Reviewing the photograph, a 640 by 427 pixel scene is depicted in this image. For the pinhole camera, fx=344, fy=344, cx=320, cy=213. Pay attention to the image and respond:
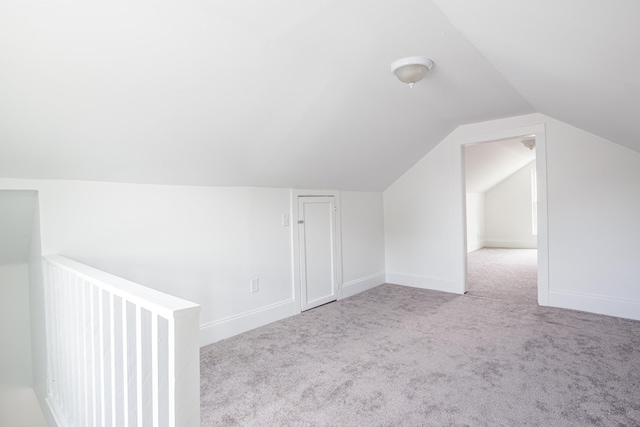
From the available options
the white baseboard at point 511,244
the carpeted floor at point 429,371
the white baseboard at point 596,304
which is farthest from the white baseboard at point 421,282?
the white baseboard at point 511,244

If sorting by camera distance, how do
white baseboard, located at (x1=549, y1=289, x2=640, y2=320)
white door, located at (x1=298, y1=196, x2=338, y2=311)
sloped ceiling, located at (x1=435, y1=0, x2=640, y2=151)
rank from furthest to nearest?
white door, located at (x1=298, y1=196, x2=338, y2=311) < white baseboard, located at (x1=549, y1=289, x2=640, y2=320) < sloped ceiling, located at (x1=435, y1=0, x2=640, y2=151)

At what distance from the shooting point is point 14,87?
5.01 ft

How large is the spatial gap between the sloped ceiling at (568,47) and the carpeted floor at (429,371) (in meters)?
1.61

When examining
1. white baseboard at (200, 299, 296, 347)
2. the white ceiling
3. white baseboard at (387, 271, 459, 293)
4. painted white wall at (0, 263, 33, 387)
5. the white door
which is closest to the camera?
painted white wall at (0, 263, 33, 387)

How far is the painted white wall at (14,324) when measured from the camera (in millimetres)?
2533

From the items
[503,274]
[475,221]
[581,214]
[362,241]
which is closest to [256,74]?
[362,241]

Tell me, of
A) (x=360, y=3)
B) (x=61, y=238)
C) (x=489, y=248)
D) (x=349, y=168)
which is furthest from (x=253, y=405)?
(x=489, y=248)

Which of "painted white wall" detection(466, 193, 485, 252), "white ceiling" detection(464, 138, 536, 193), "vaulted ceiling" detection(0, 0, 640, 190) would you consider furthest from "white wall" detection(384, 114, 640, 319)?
"painted white wall" detection(466, 193, 485, 252)

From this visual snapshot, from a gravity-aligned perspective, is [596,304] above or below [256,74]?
below

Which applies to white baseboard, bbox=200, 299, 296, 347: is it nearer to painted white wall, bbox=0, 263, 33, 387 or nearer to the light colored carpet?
painted white wall, bbox=0, 263, 33, 387

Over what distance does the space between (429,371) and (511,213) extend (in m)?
7.02

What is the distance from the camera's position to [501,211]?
8.25m

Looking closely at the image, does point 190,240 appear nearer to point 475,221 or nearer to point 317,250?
point 317,250

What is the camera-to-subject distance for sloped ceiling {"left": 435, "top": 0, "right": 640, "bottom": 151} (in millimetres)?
1206
